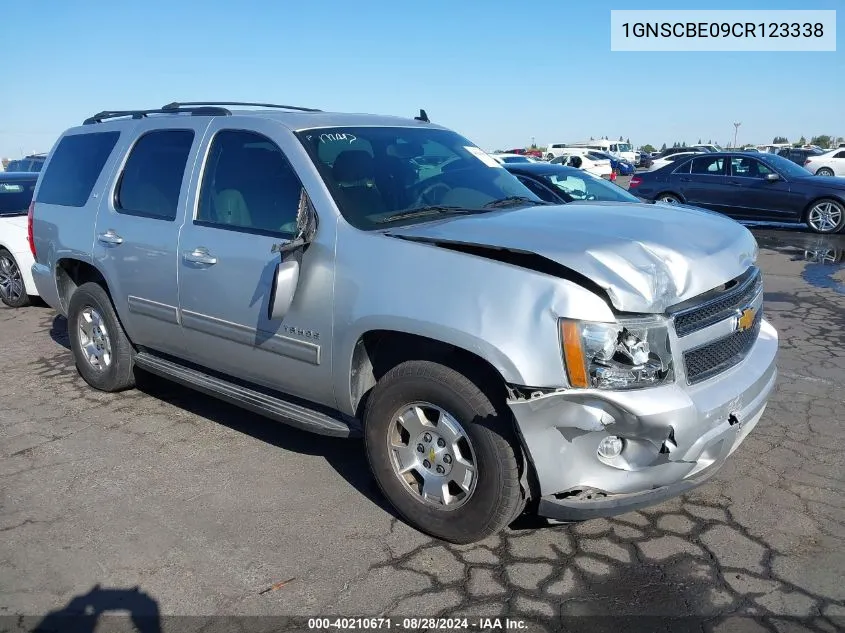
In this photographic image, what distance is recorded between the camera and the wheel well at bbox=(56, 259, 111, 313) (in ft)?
17.4

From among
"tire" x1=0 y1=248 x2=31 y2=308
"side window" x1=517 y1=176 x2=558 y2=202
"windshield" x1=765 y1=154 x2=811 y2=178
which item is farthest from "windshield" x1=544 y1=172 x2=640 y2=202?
"windshield" x1=765 y1=154 x2=811 y2=178

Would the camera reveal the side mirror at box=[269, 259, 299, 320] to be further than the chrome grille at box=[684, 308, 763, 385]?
Yes

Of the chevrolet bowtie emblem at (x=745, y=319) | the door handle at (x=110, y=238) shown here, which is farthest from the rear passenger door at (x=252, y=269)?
the chevrolet bowtie emblem at (x=745, y=319)

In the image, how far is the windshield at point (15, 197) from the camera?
865cm

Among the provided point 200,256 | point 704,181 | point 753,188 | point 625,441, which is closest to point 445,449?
point 625,441

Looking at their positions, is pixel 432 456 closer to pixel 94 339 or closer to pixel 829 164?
pixel 94 339

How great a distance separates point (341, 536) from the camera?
341cm

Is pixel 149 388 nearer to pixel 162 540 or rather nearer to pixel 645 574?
pixel 162 540

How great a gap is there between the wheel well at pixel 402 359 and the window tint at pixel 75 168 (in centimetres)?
279

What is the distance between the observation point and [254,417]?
4.93 meters

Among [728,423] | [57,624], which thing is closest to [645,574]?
[728,423]

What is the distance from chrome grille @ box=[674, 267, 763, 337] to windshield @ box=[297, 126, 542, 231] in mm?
1289

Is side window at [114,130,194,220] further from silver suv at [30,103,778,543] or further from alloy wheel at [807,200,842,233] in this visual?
alloy wheel at [807,200,842,233]

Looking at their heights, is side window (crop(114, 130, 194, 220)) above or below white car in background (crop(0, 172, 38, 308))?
above
